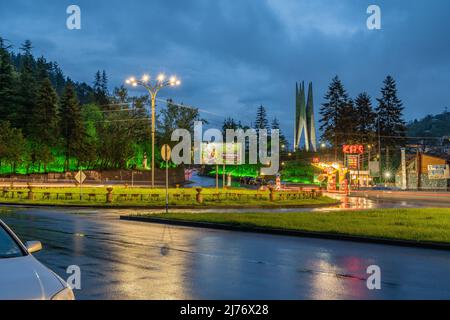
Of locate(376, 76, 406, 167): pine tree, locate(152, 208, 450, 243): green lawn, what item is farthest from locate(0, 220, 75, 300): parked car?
locate(376, 76, 406, 167): pine tree

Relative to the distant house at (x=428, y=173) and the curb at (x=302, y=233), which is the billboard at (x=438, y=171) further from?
the curb at (x=302, y=233)

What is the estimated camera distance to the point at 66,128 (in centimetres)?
9056

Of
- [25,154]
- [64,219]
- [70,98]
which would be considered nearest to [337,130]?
[70,98]

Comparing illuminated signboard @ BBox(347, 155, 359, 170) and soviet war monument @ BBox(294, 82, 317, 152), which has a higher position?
soviet war monument @ BBox(294, 82, 317, 152)

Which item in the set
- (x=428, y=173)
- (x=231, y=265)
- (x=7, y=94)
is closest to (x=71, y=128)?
(x=7, y=94)

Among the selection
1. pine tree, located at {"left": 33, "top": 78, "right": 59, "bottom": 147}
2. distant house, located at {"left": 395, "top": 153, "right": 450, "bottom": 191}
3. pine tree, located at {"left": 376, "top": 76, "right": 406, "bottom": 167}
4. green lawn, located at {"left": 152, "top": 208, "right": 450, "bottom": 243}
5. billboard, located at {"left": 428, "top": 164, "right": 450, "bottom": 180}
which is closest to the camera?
green lawn, located at {"left": 152, "top": 208, "right": 450, "bottom": 243}

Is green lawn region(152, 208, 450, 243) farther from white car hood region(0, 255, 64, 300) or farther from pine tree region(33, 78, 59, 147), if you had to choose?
pine tree region(33, 78, 59, 147)

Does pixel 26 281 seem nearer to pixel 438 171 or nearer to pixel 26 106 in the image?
pixel 438 171

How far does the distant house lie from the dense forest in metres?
38.9

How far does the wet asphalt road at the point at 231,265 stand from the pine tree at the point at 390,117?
10878 centimetres

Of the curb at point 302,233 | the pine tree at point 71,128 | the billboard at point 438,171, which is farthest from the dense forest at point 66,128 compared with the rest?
the curb at point 302,233

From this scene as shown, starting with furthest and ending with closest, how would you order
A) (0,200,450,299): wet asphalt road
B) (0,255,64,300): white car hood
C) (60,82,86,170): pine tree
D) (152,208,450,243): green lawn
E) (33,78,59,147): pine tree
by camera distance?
(60,82,86,170): pine tree, (33,78,59,147): pine tree, (152,208,450,243): green lawn, (0,200,450,299): wet asphalt road, (0,255,64,300): white car hood

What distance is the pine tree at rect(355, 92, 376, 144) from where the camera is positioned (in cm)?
12393
